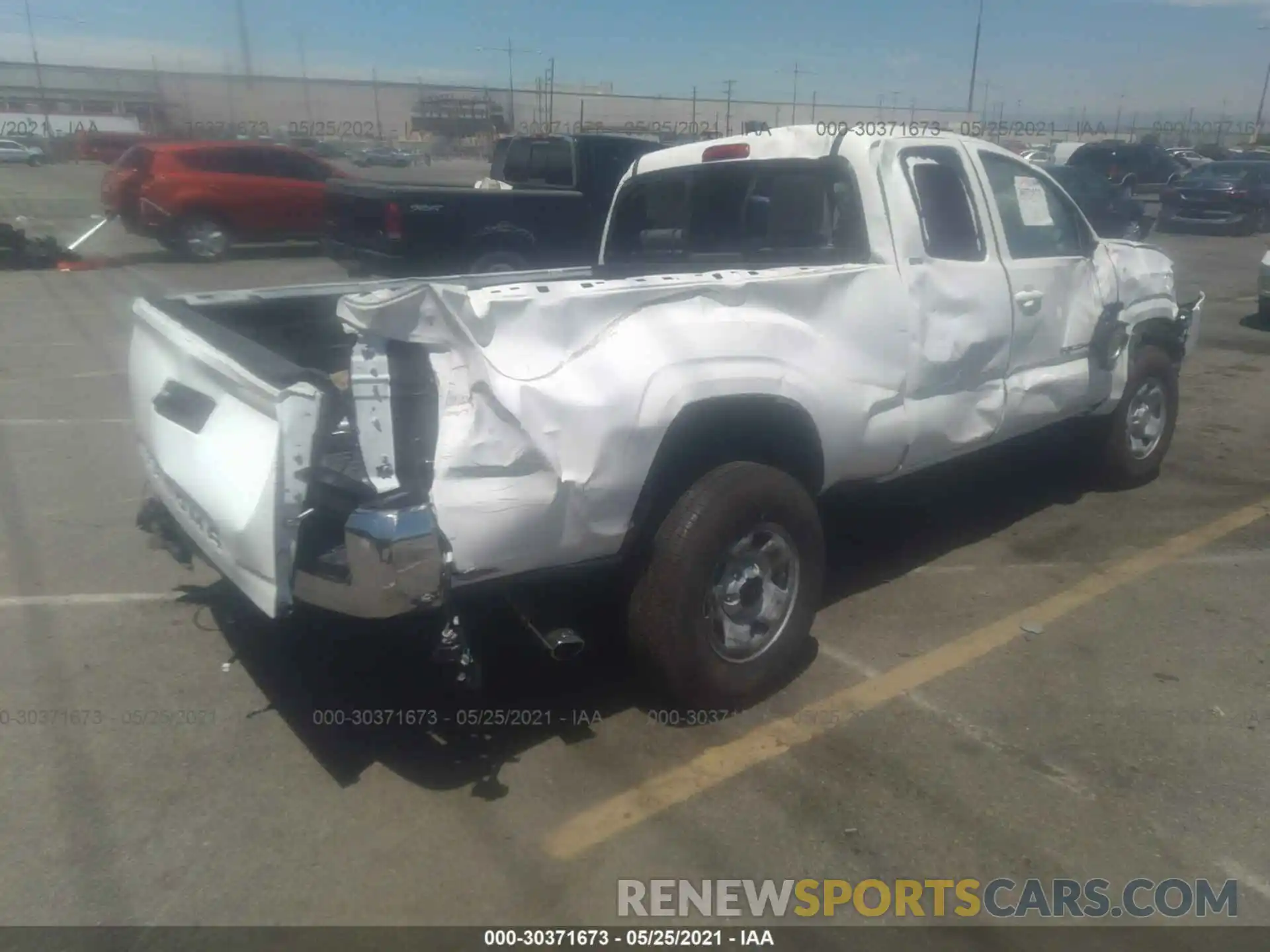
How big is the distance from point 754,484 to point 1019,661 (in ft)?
4.87

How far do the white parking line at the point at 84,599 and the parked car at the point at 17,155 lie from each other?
159 feet

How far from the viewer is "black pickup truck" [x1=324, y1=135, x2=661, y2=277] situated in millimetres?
12242

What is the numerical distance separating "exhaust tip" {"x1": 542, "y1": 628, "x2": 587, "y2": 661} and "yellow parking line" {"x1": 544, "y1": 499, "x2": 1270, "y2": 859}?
52 cm

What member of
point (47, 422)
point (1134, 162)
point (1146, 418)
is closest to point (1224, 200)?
point (1134, 162)

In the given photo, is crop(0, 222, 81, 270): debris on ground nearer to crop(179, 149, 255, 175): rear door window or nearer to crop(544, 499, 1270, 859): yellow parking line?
crop(179, 149, 255, 175): rear door window

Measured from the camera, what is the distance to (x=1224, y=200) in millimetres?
23609

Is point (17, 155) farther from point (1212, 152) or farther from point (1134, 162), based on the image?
point (1212, 152)

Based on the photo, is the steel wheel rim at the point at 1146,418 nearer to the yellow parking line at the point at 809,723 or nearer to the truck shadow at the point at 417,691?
the yellow parking line at the point at 809,723

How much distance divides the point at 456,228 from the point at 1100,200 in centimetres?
1250

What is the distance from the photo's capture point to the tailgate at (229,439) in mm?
2920

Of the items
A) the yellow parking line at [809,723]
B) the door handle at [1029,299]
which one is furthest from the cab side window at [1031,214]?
the yellow parking line at [809,723]
